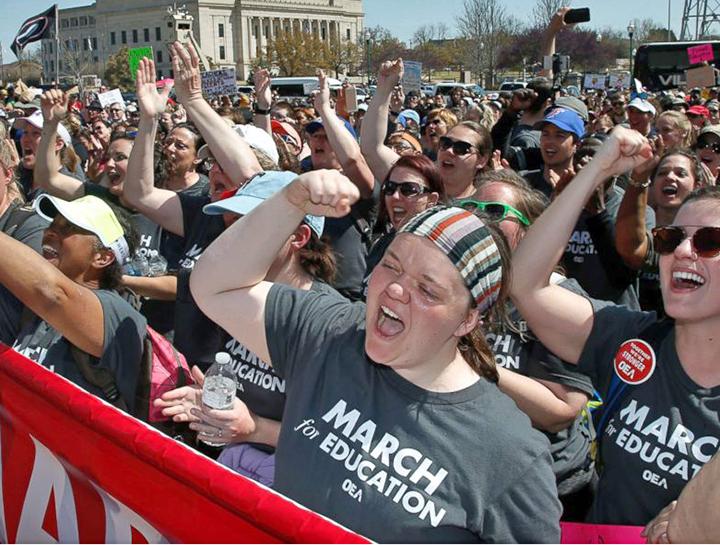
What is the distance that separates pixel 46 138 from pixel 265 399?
399cm

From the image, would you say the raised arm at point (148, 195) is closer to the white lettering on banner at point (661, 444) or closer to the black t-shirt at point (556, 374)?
the black t-shirt at point (556, 374)

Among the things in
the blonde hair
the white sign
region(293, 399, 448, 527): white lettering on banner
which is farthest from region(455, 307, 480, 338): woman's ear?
the white sign

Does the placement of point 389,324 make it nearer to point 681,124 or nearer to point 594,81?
point 681,124

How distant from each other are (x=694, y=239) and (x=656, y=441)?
0.62m

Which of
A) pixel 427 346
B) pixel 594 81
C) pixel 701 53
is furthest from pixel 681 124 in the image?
pixel 594 81

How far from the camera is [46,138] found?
602 cm

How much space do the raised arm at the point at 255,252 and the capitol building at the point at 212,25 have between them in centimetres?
10495

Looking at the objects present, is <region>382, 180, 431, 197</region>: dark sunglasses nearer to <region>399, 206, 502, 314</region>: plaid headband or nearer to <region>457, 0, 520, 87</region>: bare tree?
<region>399, 206, 502, 314</region>: plaid headband

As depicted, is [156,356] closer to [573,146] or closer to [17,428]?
[17,428]

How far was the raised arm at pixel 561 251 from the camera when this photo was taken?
2.65m

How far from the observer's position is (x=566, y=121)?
19.3 feet

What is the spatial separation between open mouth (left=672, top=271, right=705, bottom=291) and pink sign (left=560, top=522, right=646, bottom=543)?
2.38 ft

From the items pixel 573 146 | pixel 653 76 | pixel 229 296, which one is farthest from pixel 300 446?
pixel 653 76

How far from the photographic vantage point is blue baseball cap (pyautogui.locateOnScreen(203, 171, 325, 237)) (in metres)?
2.74
